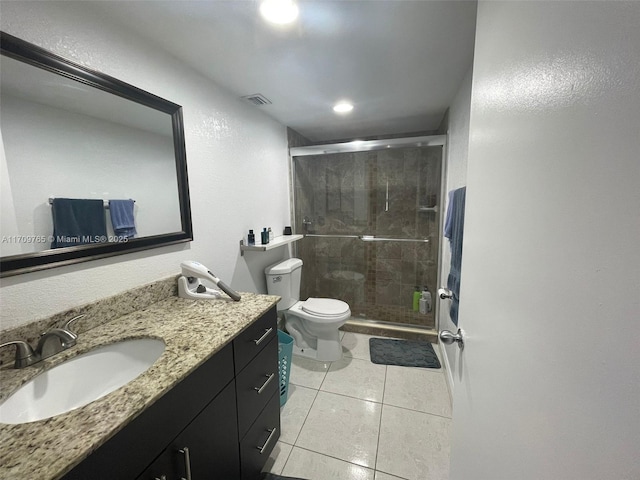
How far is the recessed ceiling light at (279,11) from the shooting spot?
980 millimetres

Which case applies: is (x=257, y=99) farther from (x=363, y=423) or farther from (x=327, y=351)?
(x=363, y=423)

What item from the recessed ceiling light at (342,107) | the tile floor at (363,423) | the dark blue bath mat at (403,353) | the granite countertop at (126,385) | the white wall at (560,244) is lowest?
the tile floor at (363,423)

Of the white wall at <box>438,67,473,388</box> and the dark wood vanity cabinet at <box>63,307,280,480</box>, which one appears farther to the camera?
the white wall at <box>438,67,473,388</box>

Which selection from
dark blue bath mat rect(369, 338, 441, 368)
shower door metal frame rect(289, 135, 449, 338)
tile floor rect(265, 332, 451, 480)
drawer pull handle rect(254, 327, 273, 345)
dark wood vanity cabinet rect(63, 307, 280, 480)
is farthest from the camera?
shower door metal frame rect(289, 135, 449, 338)

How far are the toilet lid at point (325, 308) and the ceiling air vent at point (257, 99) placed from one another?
166cm

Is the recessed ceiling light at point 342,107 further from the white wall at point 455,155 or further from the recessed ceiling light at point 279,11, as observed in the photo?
the recessed ceiling light at point 279,11

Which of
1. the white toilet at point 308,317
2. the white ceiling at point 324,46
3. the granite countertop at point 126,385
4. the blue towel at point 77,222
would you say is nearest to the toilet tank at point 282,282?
the white toilet at point 308,317

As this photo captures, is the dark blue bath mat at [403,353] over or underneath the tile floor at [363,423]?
over

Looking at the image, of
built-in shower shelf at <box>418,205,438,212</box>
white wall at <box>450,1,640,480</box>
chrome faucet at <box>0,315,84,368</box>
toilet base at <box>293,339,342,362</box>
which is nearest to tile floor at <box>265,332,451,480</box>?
toilet base at <box>293,339,342,362</box>

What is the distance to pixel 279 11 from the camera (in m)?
1.02

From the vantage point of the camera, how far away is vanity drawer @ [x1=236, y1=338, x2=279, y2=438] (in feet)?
3.35

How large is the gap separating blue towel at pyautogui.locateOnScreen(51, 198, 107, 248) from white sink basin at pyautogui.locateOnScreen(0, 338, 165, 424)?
418mm

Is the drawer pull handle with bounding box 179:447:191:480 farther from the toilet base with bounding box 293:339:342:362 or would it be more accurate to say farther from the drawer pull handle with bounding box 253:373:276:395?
the toilet base with bounding box 293:339:342:362

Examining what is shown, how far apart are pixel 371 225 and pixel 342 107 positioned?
4.10 ft
